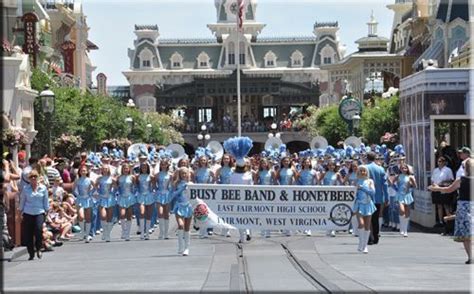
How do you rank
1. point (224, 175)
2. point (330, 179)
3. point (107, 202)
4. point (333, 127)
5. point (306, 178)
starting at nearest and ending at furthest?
point (224, 175)
point (107, 202)
point (306, 178)
point (330, 179)
point (333, 127)

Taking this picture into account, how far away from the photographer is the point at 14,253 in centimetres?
2319

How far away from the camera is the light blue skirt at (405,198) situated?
28.3 m

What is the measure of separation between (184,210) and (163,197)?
16.0 ft

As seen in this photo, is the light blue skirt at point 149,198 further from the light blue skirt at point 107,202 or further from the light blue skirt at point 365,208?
the light blue skirt at point 365,208

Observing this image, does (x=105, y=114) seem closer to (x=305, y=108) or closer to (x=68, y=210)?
(x=68, y=210)

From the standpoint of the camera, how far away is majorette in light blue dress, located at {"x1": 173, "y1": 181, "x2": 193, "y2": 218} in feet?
75.8

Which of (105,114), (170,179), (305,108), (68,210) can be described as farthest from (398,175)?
(305,108)

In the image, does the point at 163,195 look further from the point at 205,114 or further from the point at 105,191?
the point at 205,114

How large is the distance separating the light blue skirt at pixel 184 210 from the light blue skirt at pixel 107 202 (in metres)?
5.19

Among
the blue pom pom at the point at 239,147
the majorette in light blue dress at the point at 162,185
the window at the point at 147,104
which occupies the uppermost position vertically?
the window at the point at 147,104

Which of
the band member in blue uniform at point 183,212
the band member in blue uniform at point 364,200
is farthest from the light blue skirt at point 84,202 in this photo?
the band member in blue uniform at point 364,200

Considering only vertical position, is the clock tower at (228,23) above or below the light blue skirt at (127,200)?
above

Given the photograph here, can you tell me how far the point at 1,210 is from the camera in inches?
879

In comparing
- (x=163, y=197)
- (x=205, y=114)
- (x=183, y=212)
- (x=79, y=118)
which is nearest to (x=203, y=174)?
(x=163, y=197)
